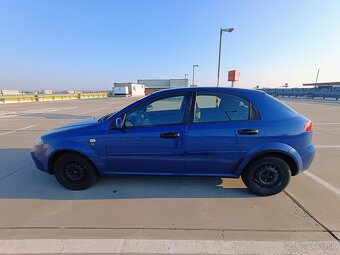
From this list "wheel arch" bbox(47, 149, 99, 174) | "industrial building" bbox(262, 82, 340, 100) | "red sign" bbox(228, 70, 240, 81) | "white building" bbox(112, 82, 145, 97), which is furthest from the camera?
"white building" bbox(112, 82, 145, 97)

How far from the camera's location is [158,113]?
3.52 meters

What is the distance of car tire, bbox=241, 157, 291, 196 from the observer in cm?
325

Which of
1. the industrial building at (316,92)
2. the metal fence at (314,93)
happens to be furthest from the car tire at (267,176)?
the industrial building at (316,92)

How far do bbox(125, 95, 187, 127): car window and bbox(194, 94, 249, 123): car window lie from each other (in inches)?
9.8

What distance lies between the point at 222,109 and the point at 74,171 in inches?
102

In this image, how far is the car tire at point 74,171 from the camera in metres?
3.48

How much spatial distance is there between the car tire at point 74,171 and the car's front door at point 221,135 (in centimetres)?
160

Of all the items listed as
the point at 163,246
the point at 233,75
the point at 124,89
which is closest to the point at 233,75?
the point at 233,75

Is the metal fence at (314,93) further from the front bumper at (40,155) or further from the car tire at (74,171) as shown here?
the front bumper at (40,155)

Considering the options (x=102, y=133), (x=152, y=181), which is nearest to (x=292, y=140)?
(x=152, y=181)

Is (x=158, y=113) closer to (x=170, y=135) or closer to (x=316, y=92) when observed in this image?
(x=170, y=135)

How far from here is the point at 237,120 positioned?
318cm

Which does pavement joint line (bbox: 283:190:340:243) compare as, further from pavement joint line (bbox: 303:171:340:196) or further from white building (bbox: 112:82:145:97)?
white building (bbox: 112:82:145:97)

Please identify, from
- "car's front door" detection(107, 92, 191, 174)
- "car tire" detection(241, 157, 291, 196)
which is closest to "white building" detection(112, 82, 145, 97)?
"car's front door" detection(107, 92, 191, 174)
